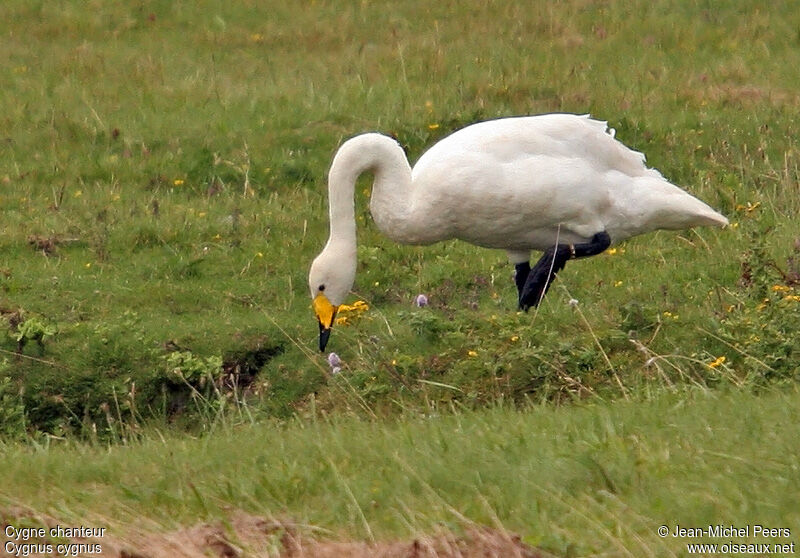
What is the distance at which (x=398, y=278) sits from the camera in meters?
11.2

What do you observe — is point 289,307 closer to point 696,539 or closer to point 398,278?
point 398,278

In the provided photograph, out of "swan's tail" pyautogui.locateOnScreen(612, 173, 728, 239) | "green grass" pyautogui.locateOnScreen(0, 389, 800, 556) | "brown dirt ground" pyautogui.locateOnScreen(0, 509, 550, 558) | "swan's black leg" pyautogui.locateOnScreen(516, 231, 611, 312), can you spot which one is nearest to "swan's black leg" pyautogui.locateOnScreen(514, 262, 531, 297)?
"swan's black leg" pyautogui.locateOnScreen(516, 231, 611, 312)

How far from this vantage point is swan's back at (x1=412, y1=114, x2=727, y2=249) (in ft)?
28.6

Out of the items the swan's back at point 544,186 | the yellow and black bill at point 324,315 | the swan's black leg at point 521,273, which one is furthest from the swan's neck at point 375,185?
the swan's black leg at point 521,273

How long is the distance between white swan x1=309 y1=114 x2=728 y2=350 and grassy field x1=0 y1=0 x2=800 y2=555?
448mm

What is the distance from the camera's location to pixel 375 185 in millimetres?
8906

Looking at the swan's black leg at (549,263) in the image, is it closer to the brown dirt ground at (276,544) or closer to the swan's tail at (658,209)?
the swan's tail at (658,209)

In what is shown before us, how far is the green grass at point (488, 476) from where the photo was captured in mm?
4773

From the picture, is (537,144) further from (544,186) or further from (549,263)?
(549,263)

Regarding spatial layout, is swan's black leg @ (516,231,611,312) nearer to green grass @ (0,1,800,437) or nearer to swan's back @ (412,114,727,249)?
swan's back @ (412,114,727,249)

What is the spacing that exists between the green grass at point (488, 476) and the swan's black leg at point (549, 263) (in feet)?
9.10

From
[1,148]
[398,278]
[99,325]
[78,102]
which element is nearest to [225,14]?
[78,102]

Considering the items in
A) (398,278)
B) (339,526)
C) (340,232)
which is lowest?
(398,278)

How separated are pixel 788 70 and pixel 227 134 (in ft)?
18.4
